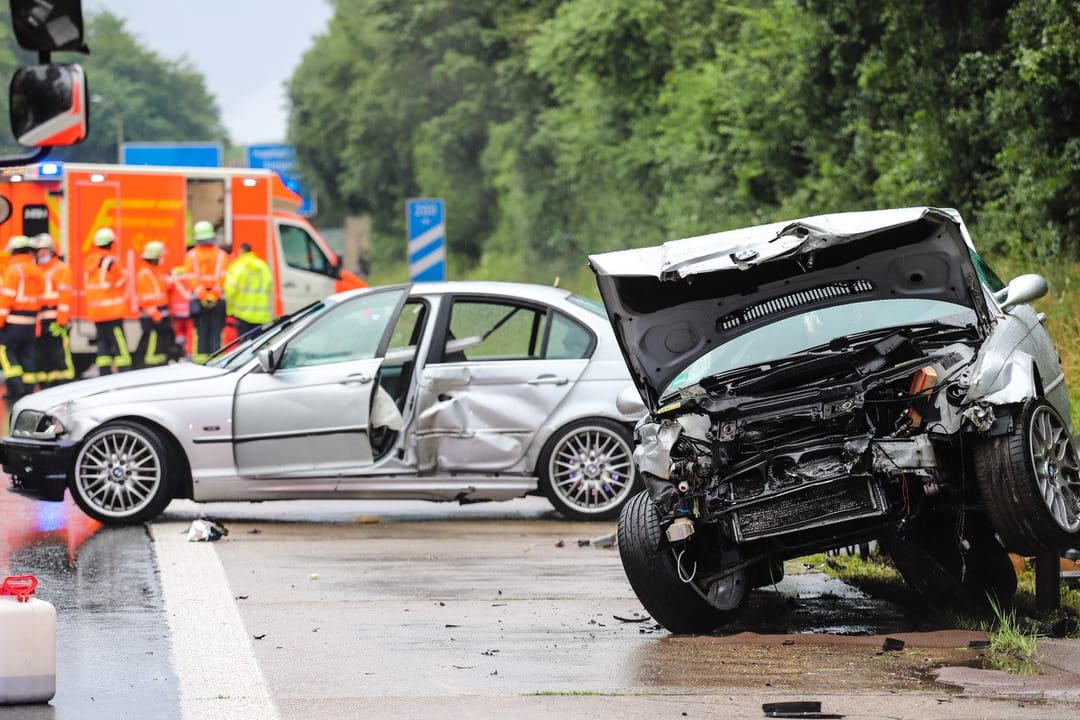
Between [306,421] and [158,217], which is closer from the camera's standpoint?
[306,421]

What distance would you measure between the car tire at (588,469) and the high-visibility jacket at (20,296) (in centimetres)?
1048

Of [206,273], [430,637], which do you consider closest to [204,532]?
[430,637]

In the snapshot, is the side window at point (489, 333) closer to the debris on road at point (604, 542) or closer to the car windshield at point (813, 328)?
the debris on road at point (604, 542)

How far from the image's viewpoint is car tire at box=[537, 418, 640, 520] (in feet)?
40.0

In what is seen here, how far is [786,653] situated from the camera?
7484mm

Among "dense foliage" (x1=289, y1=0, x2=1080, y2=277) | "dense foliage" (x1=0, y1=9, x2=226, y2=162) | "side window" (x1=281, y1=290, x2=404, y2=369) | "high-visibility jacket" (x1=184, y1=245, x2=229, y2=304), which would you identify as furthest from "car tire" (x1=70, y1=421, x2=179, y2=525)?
"dense foliage" (x1=0, y1=9, x2=226, y2=162)

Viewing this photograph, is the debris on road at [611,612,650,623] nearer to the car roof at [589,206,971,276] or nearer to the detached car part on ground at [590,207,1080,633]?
the detached car part on ground at [590,207,1080,633]

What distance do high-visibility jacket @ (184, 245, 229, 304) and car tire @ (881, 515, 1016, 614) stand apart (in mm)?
16169

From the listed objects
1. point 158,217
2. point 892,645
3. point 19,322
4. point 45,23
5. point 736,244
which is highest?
point 45,23

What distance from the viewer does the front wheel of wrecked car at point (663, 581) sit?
7.85 meters

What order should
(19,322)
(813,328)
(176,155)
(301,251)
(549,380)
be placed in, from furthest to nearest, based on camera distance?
(176,155) < (301,251) < (19,322) < (549,380) < (813,328)

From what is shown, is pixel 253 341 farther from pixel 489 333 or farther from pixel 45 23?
pixel 45 23

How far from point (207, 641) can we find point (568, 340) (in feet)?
17.0

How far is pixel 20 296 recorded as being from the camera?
68.2 ft
